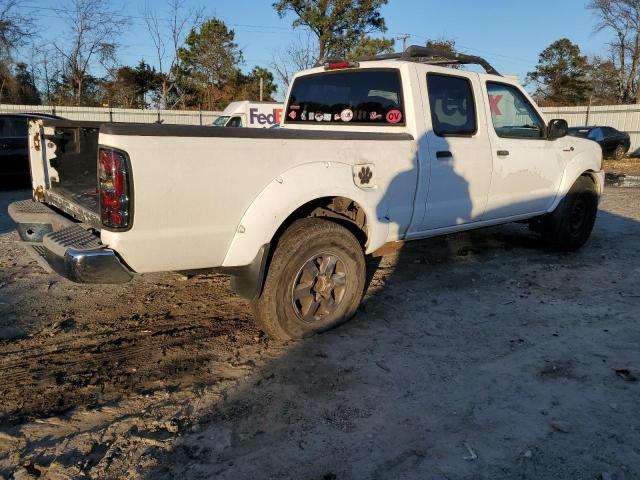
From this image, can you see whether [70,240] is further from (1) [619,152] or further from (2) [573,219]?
(1) [619,152]

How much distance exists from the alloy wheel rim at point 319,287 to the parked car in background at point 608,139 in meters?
18.9

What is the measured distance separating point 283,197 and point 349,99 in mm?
1850

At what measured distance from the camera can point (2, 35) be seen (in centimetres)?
2411

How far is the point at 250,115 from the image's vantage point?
1825cm

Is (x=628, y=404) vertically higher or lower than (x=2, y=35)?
lower

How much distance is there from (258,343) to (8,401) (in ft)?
5.01

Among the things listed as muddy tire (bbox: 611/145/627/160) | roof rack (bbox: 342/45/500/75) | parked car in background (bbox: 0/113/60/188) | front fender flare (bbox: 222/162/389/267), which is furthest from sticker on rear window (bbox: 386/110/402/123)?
muddy tire (bbox: 611/145/627/160)

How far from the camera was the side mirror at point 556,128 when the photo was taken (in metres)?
5.30

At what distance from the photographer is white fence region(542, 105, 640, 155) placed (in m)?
24.9

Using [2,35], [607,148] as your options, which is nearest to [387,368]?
[607,148]

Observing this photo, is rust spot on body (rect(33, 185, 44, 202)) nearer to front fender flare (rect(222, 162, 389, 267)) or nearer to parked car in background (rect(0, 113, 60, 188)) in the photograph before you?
front fender flare (rect(222, 162, 389, 267))

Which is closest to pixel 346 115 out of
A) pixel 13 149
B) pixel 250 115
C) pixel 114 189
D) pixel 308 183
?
pixel 308 183

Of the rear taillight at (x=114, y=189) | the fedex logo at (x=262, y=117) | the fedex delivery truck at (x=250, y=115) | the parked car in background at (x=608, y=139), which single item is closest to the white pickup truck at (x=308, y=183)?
the rear taillight at (x=114, y=189)

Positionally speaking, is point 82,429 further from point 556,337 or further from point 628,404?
point 556,337
